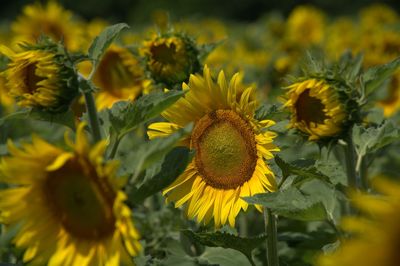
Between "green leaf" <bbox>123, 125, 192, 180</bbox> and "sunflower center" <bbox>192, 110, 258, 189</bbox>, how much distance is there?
44cm

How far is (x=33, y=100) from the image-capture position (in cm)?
174

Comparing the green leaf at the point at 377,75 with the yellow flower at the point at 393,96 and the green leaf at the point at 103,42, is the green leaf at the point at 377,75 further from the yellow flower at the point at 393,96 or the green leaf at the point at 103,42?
the yellow flower at the point at 393,96

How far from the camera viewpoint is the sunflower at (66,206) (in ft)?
4.44

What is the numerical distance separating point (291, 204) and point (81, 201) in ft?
1.51

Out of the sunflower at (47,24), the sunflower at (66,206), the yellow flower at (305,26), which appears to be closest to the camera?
the sunflower at (66,206)

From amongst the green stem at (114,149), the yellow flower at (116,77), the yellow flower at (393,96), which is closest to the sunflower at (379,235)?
the green stem at (114,149)

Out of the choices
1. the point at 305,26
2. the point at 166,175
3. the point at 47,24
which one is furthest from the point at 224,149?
the point at 305,26

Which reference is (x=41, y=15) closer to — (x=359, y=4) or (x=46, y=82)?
(x=46, y=82)

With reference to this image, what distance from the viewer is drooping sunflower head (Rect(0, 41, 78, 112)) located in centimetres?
173

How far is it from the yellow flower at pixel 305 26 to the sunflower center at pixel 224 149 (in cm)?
502

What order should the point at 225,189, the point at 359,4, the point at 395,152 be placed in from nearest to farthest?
1. the point at 225,189
2. the point at 395,152
3. the point at 359,4

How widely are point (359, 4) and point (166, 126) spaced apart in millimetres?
20470

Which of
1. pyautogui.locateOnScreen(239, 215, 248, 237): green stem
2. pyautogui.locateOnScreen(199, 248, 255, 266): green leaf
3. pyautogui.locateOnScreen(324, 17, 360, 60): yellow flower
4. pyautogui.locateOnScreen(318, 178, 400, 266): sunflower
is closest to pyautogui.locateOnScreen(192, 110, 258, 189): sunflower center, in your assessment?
pyautogui.locateOnScreen(199, 248, 255, 266): green leaf

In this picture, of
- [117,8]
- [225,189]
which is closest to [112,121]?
[225,189]
